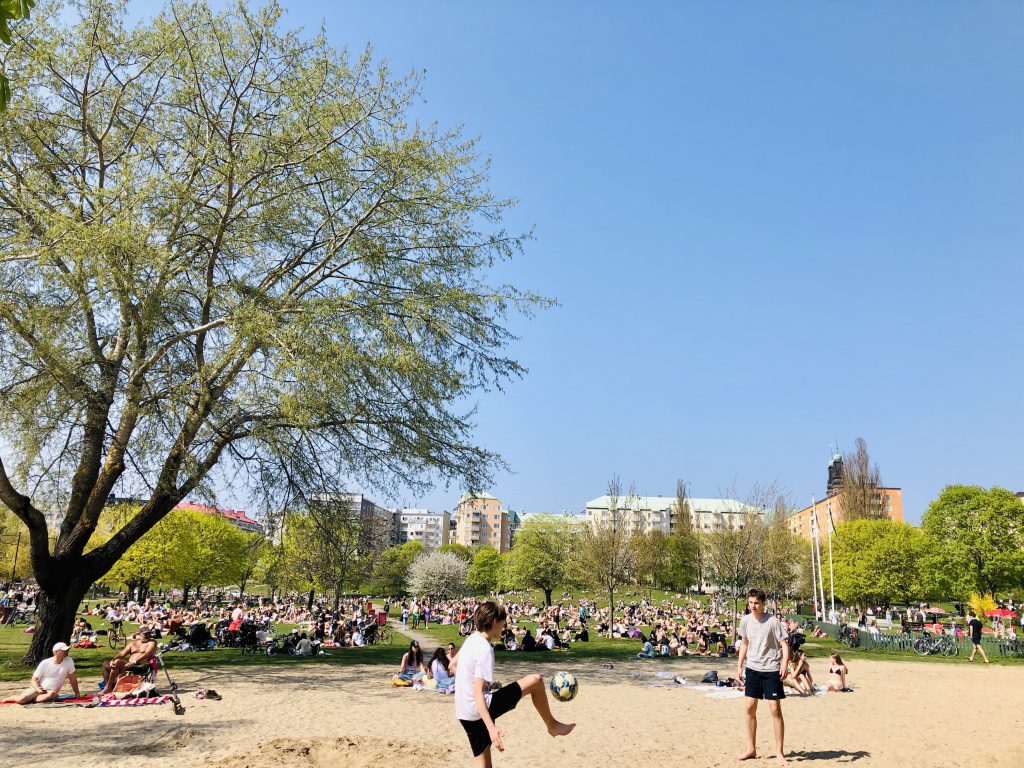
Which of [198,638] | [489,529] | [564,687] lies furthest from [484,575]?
[564,687]

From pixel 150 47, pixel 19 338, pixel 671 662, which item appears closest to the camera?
pixel 19 338

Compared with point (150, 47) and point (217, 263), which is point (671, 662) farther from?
point (150, 47)

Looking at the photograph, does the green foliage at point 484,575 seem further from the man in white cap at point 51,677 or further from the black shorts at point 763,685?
the black shorts at point 763,685

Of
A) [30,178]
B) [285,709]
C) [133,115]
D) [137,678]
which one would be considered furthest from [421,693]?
[133,115]

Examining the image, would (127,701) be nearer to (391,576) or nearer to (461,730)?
(461,730)

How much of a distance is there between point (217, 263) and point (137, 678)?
9035 mm

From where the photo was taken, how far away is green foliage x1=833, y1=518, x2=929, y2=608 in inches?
2023

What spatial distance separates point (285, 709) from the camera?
35.4 feet

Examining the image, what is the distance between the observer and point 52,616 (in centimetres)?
1455

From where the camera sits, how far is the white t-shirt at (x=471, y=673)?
4.91m

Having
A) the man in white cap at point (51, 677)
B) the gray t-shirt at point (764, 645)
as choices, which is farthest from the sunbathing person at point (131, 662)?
the gray t-shirt at point (764, 645)

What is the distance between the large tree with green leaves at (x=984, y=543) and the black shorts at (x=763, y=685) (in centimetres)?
5021

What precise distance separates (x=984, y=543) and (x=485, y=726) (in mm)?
55726

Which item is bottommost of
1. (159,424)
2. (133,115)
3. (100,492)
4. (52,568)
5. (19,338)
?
(52,568)
